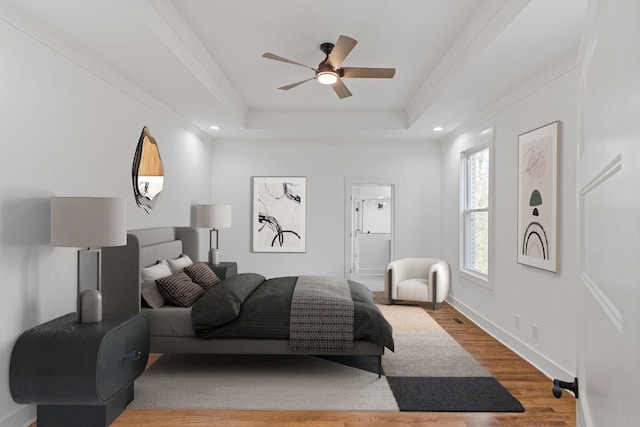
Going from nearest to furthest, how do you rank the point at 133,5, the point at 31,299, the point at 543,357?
the point at 133,5 → the point at 31,299 → the point at 543,357

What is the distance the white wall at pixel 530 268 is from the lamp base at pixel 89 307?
326 centimetres

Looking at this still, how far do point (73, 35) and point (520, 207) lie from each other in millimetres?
3859

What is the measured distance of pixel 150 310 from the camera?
11.2 ft

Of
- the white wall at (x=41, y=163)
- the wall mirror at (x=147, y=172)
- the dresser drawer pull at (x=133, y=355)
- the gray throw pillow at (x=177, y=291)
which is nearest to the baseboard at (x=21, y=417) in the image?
the white wall at (x=41, y=163)

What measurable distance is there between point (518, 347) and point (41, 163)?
4.14 m

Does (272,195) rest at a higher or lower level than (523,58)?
lower

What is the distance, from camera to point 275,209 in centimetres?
678

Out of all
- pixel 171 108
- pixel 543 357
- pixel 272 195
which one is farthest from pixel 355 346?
pixel 272 195

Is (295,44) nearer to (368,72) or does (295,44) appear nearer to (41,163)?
(368,72)

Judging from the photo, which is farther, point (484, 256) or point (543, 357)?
point (484, 256)

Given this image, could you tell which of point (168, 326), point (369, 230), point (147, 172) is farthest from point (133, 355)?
point (369, 230)

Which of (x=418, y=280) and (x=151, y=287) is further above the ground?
(x=151, y=287)

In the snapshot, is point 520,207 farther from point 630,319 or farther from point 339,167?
point 630,319

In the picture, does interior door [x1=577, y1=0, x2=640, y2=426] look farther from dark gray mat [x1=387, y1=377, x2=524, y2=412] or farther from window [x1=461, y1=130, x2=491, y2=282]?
window [x1=461, y1=130, x2=491, y2=282]
